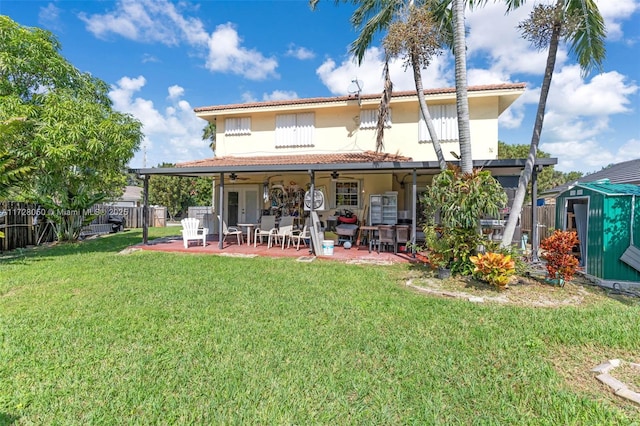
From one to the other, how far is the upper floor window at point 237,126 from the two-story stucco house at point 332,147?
0.05m

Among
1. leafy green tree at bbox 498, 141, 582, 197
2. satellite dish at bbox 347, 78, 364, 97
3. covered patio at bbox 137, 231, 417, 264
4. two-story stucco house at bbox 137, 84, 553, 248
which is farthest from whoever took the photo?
leafy green tree at bbox 498, 141, 582, 197

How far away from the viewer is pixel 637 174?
1420 centimetres

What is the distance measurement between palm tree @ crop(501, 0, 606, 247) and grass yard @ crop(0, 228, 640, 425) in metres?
2.84

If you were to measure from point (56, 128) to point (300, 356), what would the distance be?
11.6 meters

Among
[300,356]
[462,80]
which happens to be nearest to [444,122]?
[462,80]

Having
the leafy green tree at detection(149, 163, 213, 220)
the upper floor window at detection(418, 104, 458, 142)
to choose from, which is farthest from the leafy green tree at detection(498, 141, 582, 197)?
the leafy green tree at detection(149, 163, 213, 220)

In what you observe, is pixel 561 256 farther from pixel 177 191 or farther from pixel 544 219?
pixel 177 191

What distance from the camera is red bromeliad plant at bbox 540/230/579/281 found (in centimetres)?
680

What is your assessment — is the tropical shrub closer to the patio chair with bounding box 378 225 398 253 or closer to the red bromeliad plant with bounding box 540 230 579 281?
the red bromeliad plant with bounding box 540 230 579 281

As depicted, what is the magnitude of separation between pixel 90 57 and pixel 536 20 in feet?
60.7

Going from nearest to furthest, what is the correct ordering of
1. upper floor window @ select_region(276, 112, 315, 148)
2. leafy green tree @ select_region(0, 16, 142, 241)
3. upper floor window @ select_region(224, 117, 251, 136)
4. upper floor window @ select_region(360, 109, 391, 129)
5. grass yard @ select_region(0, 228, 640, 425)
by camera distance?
1. grass yard @ select_region(0, 228, 640, 425)
2. leafy green tree @ select_region(0, 16, 142, 241)
3. upper floor window @ select_region(360, 109, 391, 129)
4. upper floor window @ select_region(276, 112, 315, 148)
5. upper floor window @ select_region(224, 117, 251, 136)

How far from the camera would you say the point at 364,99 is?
14109 mm

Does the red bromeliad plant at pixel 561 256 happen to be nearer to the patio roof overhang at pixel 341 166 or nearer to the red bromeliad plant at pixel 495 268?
the red bromeliad plant at pixel 495 268

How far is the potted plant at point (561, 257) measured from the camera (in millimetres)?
6801
